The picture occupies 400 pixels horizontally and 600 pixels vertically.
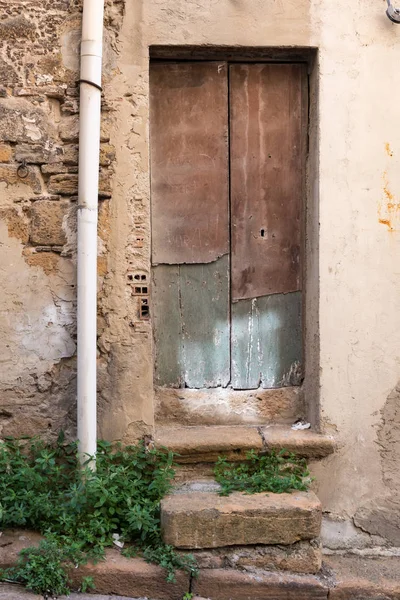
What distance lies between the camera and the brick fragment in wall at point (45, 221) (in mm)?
3840

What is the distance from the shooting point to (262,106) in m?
4.14

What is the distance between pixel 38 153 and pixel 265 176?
132cm

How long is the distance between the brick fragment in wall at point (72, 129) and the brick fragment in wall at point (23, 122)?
7 centimetres

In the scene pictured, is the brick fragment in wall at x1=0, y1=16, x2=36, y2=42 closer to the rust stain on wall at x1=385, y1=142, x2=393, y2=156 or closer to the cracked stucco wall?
the cracked stucco wall

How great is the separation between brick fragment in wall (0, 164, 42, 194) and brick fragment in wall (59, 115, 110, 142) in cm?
24

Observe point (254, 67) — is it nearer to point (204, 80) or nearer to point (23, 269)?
point (204, 80)

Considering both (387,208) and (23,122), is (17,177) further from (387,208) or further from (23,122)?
(387,208)

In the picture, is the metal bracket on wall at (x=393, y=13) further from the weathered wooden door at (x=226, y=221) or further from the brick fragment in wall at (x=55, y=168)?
the brick fragment in wall at (x=55, y=168)

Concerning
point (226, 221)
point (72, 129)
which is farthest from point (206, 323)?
point (72, 129)

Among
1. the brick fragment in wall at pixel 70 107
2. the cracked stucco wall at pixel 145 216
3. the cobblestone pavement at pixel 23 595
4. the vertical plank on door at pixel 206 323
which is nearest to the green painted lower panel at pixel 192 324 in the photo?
the vertical plank on door at pixel 206 323

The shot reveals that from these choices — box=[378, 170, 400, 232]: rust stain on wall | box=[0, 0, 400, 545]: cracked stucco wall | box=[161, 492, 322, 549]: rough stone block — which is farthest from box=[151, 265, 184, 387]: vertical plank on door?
box=[378, 170, 400, 232]: rust stain on wall

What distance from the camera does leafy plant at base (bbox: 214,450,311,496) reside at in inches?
147

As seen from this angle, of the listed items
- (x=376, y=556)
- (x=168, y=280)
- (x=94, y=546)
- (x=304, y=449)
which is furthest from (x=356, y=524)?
(x=168, y=280)

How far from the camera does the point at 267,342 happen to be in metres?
4.21
